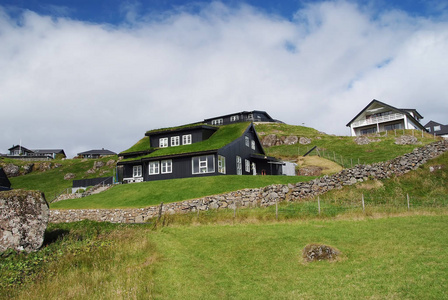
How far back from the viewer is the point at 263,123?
298ft

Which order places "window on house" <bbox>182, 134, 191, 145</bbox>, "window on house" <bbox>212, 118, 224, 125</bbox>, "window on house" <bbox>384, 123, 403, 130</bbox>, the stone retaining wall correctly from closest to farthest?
the stone retaining wall < "window on house" <bbox>182, 134, 191, 145</bbox> < "window on house" <bbox>384, 123, 403, 130</bbox> < "window on house" <bbox>212, 118, 224, 125</bbox>

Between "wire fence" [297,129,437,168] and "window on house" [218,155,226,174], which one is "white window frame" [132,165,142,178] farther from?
"wire fence" [297,129,437,168]

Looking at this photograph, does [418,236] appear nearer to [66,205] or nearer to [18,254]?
[18,254]

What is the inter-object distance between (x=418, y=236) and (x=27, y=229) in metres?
18.3

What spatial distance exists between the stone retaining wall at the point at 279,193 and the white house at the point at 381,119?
41562 millimetres

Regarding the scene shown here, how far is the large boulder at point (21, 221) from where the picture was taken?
1552 centimetres

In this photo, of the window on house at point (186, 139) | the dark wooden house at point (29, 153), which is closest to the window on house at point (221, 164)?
the window on house at point (186, 139)

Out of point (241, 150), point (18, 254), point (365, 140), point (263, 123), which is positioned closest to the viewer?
point (18, 254)

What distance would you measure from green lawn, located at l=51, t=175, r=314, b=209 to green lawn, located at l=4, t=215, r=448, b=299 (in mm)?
11965

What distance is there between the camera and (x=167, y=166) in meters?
42.1

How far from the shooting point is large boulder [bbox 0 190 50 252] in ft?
50.9

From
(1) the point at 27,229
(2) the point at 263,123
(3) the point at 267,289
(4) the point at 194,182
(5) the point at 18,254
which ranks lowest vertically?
(3) the point at 267,289

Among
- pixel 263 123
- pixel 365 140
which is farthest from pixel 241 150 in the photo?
pixel 263 123

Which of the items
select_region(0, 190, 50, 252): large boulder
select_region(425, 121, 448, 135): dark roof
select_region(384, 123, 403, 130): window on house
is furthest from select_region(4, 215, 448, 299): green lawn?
select_region(425, 121, 448, 135): dark roof
